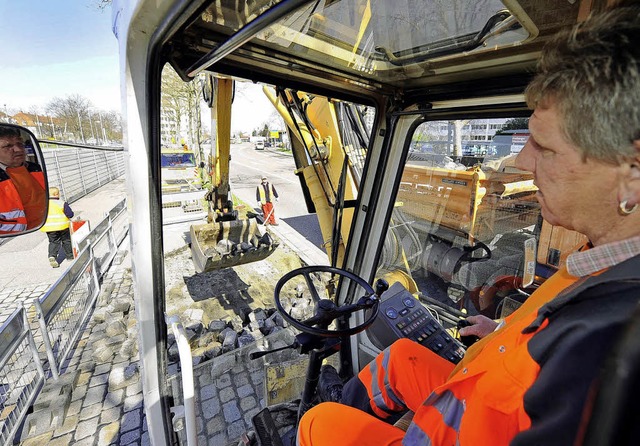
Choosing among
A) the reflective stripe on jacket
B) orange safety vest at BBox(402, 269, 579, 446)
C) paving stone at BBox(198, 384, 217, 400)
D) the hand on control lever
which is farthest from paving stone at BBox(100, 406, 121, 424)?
the reflective stripe on jacket

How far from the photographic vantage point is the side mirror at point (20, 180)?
1301 millimetres

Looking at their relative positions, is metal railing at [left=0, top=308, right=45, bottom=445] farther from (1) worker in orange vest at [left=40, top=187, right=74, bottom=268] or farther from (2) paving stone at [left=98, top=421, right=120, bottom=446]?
(1) worker in orange vest at [left=40, top=187, right=74, bottom=268]

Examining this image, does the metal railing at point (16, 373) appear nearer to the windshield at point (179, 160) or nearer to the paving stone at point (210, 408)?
the paving stone at point (210, 408)

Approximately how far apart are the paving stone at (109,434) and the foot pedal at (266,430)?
1.38m

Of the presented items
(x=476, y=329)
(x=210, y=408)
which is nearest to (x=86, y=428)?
(x=210, y=408)

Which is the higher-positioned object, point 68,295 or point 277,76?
point 277,76

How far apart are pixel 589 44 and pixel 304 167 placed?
2.67 meters

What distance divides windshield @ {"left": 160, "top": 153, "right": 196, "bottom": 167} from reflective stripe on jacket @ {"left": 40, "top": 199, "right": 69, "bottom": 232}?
970cm

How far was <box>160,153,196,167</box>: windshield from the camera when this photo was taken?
15289mm

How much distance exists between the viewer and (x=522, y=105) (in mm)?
1638

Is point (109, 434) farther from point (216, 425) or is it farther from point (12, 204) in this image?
point (12, 204)

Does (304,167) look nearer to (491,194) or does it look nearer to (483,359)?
(491,194)

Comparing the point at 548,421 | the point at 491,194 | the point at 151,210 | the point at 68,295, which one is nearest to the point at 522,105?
the point at 491,194

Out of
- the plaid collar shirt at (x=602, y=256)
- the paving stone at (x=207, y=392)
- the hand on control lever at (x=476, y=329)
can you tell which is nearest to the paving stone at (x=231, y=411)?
A: the paving stone at (x=207, y=392)
